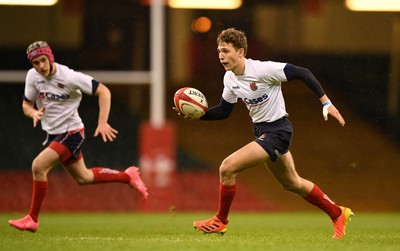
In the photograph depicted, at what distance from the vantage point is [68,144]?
827cm

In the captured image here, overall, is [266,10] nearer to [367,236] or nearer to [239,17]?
[239,17]

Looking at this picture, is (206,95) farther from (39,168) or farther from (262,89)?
(262,89)

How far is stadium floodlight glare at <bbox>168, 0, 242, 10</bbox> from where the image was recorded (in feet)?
41.5

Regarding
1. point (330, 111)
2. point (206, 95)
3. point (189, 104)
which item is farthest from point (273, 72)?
point (206, 95)

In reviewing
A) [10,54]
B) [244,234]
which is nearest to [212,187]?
[10,54]

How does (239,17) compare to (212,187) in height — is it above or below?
above

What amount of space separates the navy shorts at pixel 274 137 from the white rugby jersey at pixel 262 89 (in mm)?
47

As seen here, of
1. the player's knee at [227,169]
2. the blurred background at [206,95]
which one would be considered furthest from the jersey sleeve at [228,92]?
the blurred background at [206,95]

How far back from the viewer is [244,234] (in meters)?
8.16

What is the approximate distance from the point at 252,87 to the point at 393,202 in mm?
6045

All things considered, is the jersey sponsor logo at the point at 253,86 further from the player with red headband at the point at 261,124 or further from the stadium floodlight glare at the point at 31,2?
the stadium floodlight glare at the point at 31,2

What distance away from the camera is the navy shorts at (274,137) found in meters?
7.40

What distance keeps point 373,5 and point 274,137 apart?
232 inches

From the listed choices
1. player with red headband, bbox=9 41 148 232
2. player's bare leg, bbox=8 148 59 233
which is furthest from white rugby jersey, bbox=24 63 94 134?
player's bare leg, bbox=8 148 59 233
